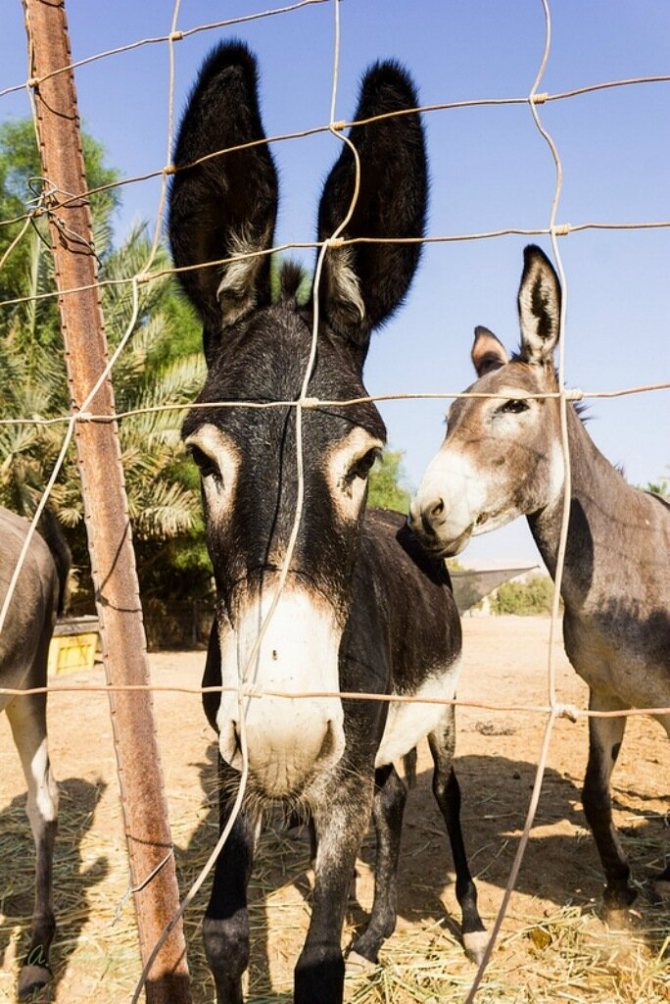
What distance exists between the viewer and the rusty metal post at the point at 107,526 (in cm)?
184

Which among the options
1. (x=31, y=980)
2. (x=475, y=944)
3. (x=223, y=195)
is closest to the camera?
(x=223, y=195)

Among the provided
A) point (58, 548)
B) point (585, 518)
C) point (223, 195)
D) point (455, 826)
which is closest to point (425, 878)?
point (455, 826)

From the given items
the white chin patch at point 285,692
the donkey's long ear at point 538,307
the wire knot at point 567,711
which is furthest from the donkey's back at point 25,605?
the wire knot at point 567,711

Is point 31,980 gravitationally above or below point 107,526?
below

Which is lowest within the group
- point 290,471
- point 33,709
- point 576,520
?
point 33,709

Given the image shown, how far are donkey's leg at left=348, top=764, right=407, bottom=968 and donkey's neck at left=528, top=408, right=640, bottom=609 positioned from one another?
3.75 ft

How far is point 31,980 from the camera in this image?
Answer: 10.2 feet

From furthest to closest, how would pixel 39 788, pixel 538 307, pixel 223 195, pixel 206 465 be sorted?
1. pixel 39 788
2. pixel 538 307
3. pixel 223 195
4. pixel 206 465

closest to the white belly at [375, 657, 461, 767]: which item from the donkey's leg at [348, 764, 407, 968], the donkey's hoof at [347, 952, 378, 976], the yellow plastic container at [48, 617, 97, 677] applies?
the donkey's leg at [348, 764, 407, 968]

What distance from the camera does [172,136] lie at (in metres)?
2.14

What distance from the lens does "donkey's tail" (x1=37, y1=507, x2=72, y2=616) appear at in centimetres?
437

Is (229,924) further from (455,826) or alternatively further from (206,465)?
(455,826)

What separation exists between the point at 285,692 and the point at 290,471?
0.51 meters

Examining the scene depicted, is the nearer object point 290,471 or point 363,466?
point 290,471
